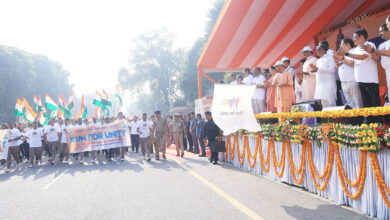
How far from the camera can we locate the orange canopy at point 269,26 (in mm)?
9883

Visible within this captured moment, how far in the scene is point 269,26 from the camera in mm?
11195

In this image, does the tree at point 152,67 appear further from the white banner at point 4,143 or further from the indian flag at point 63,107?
the white banner at point 4,143

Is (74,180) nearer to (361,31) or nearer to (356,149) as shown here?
(356,149)

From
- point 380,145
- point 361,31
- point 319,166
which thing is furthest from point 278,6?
point 380,145

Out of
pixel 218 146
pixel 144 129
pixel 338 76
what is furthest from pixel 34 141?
pixel 338 76

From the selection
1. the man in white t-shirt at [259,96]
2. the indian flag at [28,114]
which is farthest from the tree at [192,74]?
the man in white t-shirt at [259,96]

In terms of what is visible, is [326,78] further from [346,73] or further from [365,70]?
[365,70]

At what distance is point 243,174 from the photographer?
7879mm

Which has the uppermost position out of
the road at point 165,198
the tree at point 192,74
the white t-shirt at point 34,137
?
the tree at point 192,74

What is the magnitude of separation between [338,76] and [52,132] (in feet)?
37.5

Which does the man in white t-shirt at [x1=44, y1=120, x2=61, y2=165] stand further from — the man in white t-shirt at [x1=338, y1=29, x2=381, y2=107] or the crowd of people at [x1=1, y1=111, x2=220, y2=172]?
the man in white t-shirt at [x1=338, y1=29, x2=381, y2=107]

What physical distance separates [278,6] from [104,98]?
28.6ft

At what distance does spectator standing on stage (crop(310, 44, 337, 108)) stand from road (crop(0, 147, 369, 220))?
6.81ft

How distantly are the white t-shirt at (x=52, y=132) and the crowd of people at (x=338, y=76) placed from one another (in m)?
8.71
